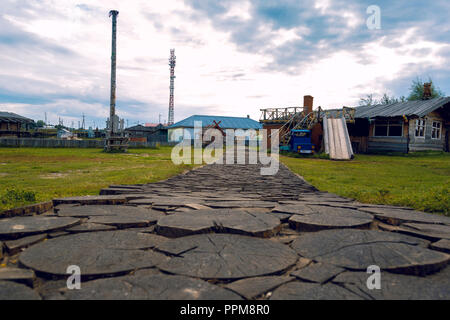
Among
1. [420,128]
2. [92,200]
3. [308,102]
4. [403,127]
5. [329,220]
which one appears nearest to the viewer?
[329,220]

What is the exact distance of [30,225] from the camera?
10.6 feet

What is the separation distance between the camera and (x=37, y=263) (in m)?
2.28

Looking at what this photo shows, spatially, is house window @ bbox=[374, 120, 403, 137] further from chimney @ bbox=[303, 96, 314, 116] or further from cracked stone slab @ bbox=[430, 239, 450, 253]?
cracked stone slab @ bbox=[430, 239, 450, 253]

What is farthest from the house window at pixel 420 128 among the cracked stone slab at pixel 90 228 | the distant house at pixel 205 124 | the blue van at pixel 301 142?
the distant house at pixel 205 124

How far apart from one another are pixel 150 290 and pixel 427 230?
113 inches

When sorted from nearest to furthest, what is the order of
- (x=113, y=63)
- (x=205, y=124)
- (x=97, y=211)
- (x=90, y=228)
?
(x=90, y=228) → (x=97, y=211) → (x=113, y=63) → (x=205, y=124)

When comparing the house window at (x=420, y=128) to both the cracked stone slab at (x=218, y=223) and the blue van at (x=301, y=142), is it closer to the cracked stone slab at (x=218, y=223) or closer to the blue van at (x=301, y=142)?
the blue van at (x=301, y=142)

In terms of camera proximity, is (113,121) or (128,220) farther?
(113,121)

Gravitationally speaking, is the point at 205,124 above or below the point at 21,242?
above

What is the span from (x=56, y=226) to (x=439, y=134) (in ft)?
95.5

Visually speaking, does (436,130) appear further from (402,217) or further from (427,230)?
(427,230)

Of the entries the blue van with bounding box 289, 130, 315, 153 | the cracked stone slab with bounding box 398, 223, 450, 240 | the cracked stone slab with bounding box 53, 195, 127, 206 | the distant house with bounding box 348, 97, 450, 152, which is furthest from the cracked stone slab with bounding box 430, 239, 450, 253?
the distant house with bounding box 348, 97, 450, 152

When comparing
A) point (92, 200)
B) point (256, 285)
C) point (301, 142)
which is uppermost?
point (301, 142)

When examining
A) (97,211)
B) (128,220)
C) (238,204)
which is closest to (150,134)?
(238,204)
